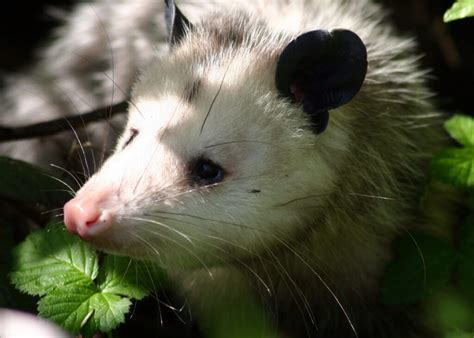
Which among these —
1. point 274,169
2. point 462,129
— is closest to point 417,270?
point 462,129

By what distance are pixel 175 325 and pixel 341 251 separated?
1.97ft

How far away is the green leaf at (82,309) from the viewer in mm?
1766

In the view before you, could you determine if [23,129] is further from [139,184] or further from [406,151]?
[406,151]

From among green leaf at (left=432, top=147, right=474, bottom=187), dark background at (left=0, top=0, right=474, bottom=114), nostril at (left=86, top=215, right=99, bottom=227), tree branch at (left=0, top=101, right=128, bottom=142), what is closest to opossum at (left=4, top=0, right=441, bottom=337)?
nostril at (left=86, top=215, right=99, bottom=227)

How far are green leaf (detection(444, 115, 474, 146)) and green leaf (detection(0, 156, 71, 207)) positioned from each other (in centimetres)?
109

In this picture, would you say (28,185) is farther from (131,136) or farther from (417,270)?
(417,270)

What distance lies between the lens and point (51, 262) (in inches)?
76.5

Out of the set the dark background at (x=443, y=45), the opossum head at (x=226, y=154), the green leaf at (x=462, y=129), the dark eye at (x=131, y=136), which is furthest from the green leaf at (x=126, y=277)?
the dark background at (x=443, y=45)

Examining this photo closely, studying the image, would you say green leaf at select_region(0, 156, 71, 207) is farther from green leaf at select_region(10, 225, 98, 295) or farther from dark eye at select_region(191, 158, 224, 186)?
dark eye at select_region(191, 158, 224, 186)

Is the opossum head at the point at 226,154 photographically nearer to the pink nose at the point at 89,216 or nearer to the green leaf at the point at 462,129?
the pink nose at the point at 89,216

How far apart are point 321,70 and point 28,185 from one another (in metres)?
0.93

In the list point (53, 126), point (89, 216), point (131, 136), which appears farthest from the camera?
point (53, 126)

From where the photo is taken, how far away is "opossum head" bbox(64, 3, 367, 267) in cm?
163

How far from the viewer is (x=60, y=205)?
2297 mm
